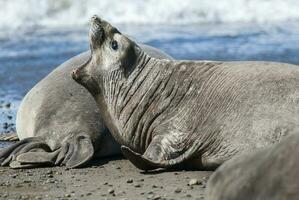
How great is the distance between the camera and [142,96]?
784 centimetres

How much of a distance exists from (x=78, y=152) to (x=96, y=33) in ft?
3.27

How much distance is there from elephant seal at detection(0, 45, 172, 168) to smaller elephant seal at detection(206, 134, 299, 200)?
348cm

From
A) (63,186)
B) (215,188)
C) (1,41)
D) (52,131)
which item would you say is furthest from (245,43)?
(215,188)

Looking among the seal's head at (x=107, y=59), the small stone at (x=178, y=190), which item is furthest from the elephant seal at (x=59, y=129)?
the small stone at (x=178, y=190)

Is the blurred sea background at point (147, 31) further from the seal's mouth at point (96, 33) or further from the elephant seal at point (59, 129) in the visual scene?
the seal's mouth at point (96, 33)

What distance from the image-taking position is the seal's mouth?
812cm

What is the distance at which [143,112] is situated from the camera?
775cm

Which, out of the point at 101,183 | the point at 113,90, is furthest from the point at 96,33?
the point at 101,183

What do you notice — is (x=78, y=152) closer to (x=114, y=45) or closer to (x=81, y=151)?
(x=81, y=151)

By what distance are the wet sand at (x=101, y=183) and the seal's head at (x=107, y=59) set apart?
0.71 metres

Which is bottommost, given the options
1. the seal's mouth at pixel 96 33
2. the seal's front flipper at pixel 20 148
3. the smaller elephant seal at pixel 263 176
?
the seal's front flipper at pixel 20 148

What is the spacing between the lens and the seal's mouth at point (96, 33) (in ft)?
26.7

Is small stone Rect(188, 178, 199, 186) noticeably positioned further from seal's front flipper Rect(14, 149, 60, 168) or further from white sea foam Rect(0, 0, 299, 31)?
white sea foam Rect(0, 0, 299, 31)

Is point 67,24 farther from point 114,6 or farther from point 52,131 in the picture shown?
point 52,131
